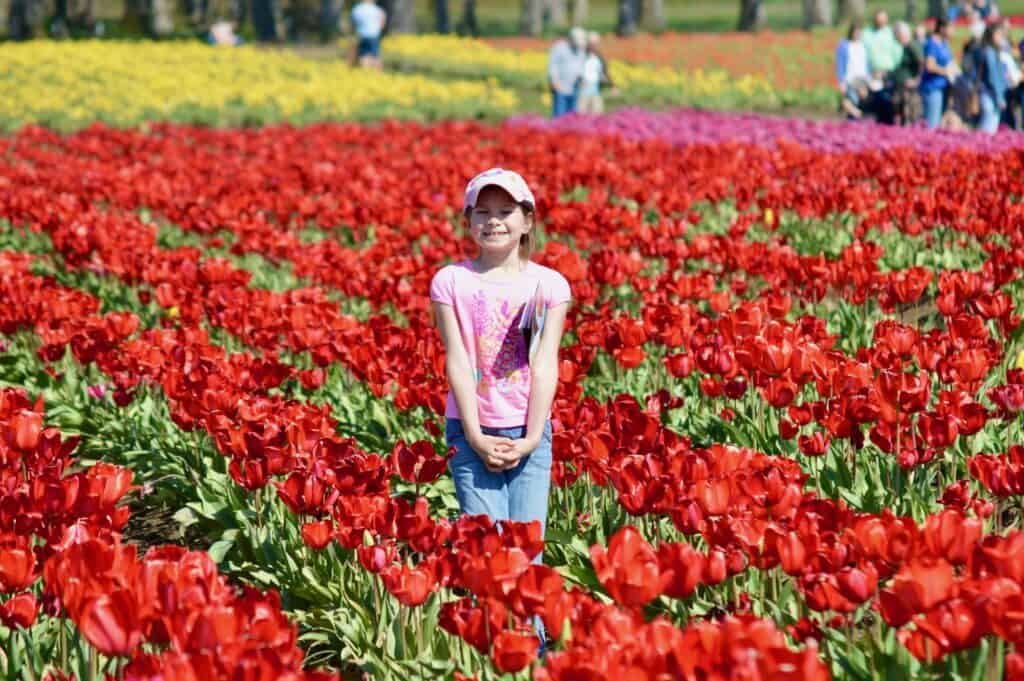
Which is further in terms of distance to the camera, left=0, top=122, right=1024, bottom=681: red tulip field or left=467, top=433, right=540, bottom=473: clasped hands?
left=467, top=433, right=540, bottom=473: clasped hands

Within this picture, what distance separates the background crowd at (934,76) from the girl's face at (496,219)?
12.6 meters

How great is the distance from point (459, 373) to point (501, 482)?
34 cm

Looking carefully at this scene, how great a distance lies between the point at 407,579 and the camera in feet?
9.36

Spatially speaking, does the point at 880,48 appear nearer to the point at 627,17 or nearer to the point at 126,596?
the point at 126,596

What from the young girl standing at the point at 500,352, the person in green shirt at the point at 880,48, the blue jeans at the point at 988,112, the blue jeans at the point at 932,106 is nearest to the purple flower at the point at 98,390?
the young girl standing at the point at 500,352

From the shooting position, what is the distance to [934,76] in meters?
15.9

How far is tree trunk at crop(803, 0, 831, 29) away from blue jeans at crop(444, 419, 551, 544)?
39882 millimetres

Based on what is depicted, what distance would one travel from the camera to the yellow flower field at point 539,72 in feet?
78.4

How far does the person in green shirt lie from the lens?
17.8 m

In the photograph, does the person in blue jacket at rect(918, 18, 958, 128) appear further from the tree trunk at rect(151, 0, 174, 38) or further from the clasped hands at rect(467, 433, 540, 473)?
the tree trunk at rect(151, 0, 174, 38)

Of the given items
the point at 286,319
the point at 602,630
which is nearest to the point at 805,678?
the point at 602,630

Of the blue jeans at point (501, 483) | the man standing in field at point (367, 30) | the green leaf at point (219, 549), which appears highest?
the man standing in field at point (367, 30)

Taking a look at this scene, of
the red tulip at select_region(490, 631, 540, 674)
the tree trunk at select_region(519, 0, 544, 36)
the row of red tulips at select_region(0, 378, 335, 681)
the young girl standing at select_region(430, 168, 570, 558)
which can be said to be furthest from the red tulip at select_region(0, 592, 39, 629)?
the tree trunk at select_region(519, 0, 544, 36)

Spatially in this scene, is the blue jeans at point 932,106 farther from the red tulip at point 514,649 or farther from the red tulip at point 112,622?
the red tulip at point 112,622
